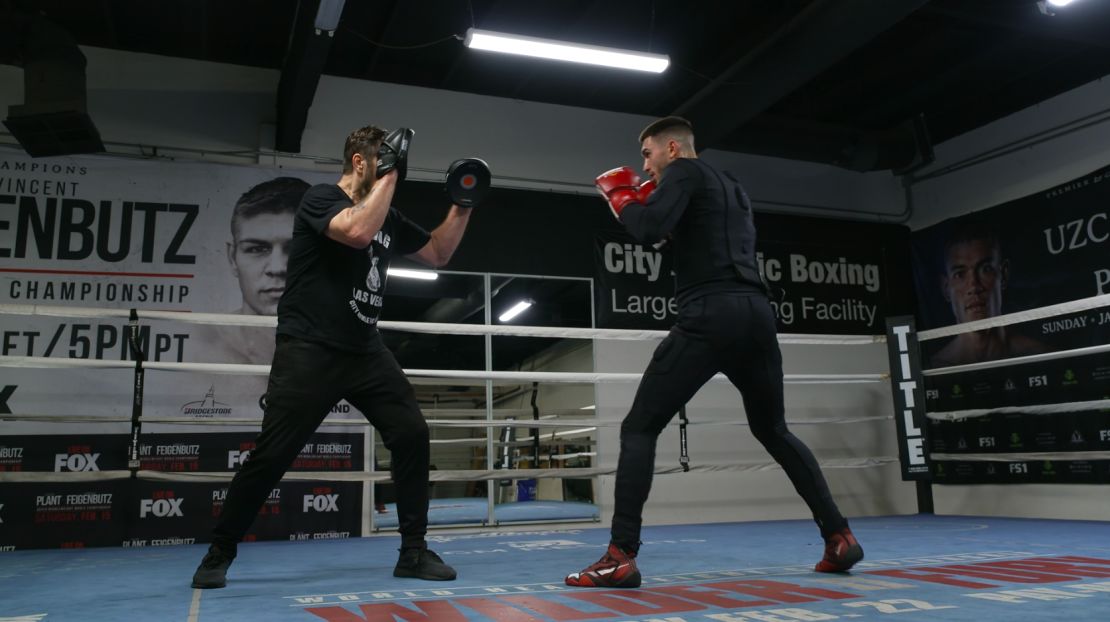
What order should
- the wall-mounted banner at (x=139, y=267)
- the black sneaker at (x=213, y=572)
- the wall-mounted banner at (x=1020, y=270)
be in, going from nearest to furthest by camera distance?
the black sneaker at (x=213, y=572) → the wall-mounted banner at (x=139, y=267) → the wall-mounted banner at (x=1020, y=270)

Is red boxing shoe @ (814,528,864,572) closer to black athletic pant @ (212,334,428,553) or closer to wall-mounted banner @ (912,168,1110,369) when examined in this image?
black athletic pant @ (212,334,428,553)

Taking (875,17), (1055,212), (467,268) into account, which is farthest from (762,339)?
(1055,212)

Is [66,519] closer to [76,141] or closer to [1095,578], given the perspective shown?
[76,141]

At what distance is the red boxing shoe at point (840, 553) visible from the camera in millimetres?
2047

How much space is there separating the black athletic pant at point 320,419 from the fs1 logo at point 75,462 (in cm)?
260

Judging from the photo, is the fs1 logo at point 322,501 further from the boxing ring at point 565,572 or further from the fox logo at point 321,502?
the boxing ring at point 565,572

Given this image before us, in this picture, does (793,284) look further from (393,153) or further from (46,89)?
(46,89)

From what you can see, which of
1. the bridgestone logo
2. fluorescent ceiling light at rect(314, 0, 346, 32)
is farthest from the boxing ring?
fluorescent ceiling light at rect(314, 0, 346, 32)

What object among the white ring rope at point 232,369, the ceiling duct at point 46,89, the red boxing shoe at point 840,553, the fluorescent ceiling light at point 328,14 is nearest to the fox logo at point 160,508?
the white ring rope at point 232,369

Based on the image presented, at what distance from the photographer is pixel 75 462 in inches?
169

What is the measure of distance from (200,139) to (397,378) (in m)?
3.42

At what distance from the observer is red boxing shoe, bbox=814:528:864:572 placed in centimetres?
205

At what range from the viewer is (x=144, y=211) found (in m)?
4.72

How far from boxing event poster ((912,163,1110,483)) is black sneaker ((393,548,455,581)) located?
430 cm
